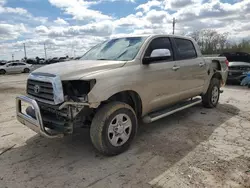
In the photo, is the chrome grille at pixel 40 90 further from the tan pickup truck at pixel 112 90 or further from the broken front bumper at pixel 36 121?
the broken front bumper at pixel 36 121

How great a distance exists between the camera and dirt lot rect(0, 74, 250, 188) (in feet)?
10.0

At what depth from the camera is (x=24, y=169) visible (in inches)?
135

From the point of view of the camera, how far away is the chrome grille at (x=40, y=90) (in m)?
3.43

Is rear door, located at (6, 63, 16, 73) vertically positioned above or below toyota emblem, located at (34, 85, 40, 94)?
below

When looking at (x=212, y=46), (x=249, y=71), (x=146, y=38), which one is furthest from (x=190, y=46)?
(x=212, y=46)

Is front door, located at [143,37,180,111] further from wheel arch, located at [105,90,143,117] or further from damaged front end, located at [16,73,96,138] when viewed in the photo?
damaged front end, located at [16,73,96,138]

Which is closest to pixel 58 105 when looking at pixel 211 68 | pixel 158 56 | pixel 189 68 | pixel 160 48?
pixel 158 56

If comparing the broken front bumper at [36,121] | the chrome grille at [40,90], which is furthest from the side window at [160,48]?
the broken front bumper at [36,121]

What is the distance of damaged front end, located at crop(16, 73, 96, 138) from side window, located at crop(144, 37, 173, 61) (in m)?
1.47

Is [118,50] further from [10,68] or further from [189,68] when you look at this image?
[10,68]

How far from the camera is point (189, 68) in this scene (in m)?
5.22

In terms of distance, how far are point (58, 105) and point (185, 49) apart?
3.27m

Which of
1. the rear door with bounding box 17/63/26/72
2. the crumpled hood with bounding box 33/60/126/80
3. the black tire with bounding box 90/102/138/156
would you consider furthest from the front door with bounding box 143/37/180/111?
the rear door with bounding box 17/63/26/72

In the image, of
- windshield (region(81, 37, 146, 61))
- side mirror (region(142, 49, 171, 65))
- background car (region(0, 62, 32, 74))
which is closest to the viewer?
side mirror (region(142, 49, 171, 65))
